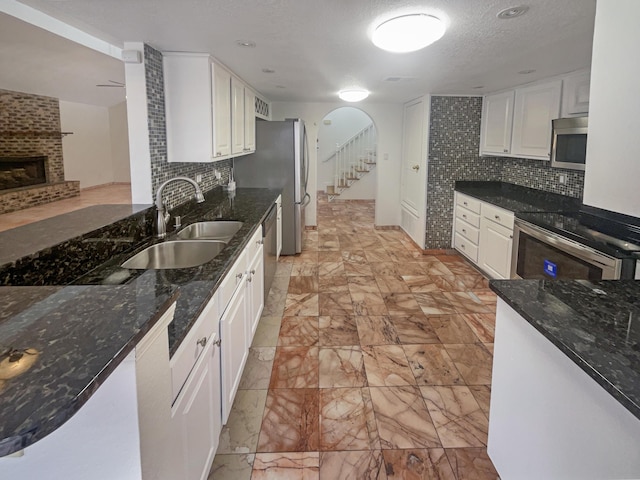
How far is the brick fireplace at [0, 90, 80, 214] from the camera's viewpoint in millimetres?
7570

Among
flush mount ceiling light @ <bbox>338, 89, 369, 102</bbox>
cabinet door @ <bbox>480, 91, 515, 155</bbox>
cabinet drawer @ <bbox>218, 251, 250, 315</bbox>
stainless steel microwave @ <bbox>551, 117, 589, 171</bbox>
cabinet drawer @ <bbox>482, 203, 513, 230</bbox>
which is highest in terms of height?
flush mount ceiling light @ <bbox>338, 89, 369, 102</bbox>

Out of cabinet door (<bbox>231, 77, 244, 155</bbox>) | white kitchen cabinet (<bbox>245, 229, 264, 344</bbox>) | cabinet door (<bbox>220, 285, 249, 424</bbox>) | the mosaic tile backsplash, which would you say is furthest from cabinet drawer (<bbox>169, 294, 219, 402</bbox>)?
the mosaic tile backsplash

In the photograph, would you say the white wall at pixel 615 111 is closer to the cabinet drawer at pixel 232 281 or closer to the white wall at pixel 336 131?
the cabinet drawer at pixel 232 281

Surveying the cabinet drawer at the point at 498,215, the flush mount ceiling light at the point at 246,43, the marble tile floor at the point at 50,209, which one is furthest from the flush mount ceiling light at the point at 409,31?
the marble tile floor at the point at 50,209

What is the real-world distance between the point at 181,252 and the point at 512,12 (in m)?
2.25

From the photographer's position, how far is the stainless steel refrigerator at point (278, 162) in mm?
5293

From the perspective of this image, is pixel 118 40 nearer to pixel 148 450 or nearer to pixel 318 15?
pixel 318 15

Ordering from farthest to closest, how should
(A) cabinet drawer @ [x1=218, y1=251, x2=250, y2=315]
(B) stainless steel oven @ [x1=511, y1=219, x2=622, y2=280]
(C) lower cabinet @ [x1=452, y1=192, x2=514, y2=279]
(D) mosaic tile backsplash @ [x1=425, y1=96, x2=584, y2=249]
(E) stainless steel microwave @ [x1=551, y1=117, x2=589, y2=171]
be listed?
(D) mosaic tile backsplash @ [x1=425, y1=96, x2=584, y2=249], (C) lower cabinet @ [x1=452, y1=192, x2=514, y2=279], (E) stainless steel microwave @ [x1=551, y1=117, x2=589, y2=171], (B) stainless steel oven @ [x1=511, y1=219, x2=622, y2=280], (A) cabinet drawer @ [x1=218, y1=251, x2=250, y2=315]

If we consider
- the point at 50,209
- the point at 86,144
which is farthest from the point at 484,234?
the point at 86,144

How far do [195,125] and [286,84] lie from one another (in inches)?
74.9

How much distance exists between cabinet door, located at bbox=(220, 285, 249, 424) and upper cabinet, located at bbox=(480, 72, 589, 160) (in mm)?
3373

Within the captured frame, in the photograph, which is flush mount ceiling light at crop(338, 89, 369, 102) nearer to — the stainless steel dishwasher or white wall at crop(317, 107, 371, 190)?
the stainless steel dishwasher

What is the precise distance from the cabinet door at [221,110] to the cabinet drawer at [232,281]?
1.11 meters

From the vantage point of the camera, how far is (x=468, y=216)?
207 inches
